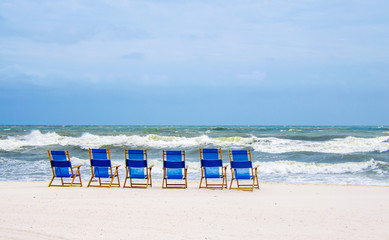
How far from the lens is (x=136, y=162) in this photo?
8.57 m

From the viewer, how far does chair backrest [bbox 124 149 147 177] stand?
8.55 meters

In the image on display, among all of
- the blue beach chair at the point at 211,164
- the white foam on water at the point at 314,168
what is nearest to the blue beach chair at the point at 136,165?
the blue beach chair at the point at 211,164

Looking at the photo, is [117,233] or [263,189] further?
[263,189]

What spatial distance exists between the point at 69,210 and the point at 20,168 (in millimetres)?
8587

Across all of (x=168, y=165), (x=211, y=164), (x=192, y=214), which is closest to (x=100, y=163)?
(x=168, y=165)

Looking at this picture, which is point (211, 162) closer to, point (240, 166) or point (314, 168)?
point (240, 166)

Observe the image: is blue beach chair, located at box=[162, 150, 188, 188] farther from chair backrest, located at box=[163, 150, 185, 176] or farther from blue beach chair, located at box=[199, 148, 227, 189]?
blue beach chair, located at box=[199, 148, 227, 189]

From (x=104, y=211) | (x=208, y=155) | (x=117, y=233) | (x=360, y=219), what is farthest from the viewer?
(x=208, y=155)

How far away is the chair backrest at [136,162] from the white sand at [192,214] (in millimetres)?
749

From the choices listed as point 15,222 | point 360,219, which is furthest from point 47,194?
point 360,219

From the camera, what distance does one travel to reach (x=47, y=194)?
732cm

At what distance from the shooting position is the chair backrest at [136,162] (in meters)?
8.55

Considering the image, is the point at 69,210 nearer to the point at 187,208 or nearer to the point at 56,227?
the point at 56,227

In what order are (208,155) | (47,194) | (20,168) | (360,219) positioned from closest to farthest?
(360,219)
(47,194)
(208,155)
(20,168)
